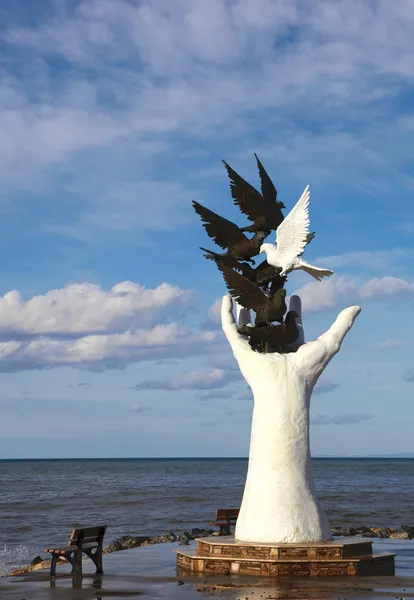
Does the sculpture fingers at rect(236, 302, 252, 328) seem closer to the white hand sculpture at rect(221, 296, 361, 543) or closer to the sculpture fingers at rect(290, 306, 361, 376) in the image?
the white hand sculpture at rect(221, 296, 361, 543)

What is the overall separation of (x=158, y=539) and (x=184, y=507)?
21.2 m

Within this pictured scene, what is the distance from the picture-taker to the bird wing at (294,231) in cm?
1634

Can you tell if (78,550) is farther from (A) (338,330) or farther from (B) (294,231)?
(B) (294,231)

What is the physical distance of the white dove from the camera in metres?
16.4

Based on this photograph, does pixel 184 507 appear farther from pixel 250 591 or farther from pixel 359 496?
pixel 250 591

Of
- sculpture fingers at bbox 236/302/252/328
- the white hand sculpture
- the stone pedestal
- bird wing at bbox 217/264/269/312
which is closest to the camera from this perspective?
the stone pedestal

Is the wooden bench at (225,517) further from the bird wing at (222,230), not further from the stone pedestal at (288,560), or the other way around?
the bird wing at (222,230)

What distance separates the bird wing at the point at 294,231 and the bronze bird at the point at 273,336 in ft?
4.16

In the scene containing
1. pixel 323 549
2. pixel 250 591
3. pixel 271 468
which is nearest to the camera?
pixel 250 591

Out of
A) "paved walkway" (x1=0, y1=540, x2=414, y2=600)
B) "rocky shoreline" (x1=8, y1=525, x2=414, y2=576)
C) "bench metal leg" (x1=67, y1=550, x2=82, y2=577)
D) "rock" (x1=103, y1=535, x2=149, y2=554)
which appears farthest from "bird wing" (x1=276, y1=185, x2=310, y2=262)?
"rock" (x1=103, y1=535, x2=149, y2=554)

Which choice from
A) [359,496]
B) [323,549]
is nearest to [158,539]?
[323,549]

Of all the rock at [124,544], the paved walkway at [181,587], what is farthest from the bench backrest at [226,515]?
the paved walkway at [181,587]

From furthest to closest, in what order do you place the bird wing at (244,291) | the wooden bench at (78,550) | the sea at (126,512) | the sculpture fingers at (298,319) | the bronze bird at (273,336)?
the sea at (126,512), the sculpture fingers at (298,319), the bird wing at (244,291), the bronze bird at (273,336), the wooden bench at (78,550)

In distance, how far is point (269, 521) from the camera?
51.0 ft
